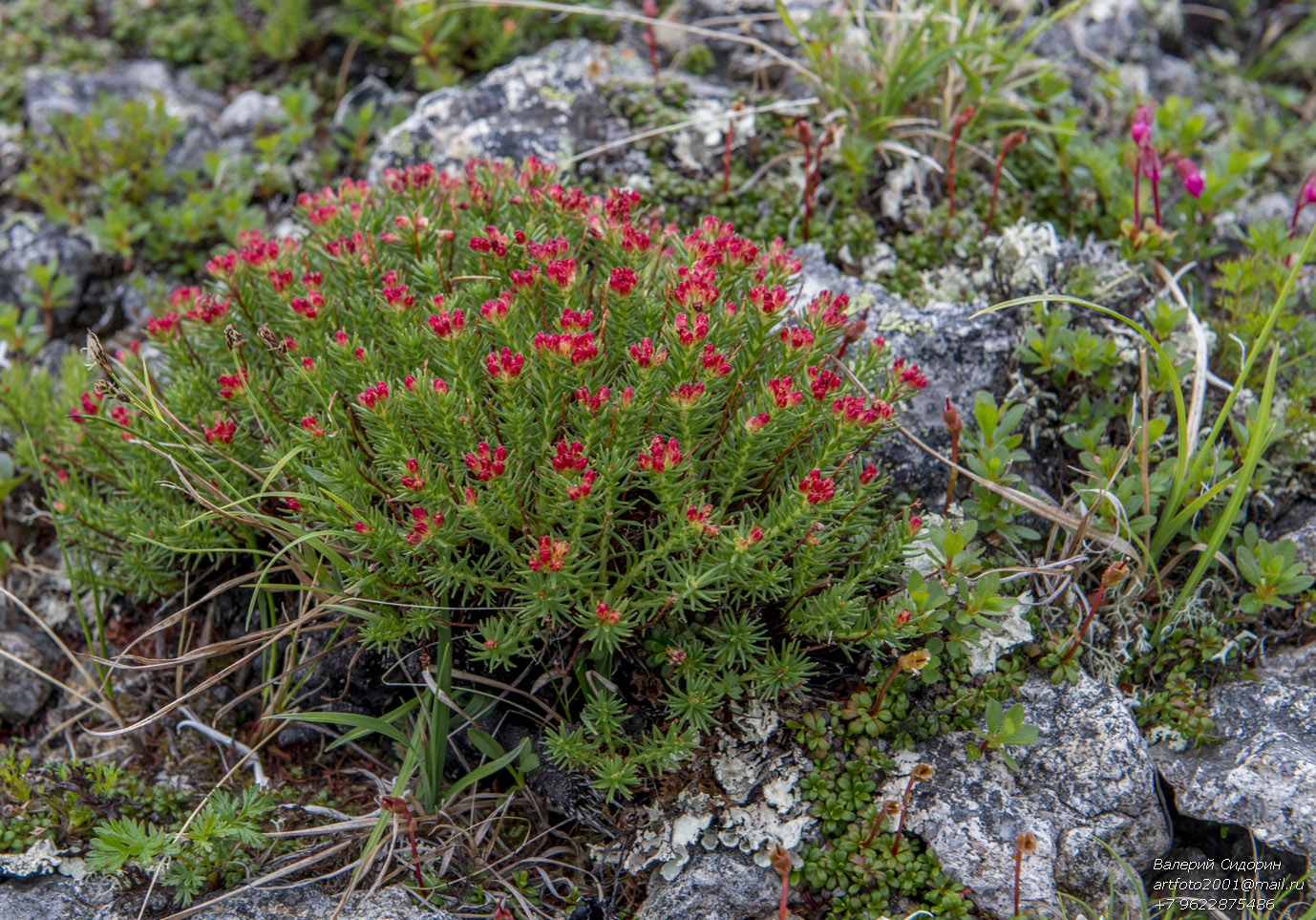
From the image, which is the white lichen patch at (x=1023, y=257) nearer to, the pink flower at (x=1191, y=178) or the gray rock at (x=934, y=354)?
the gray rock at (x=934, y=354)

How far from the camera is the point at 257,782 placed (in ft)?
12.0

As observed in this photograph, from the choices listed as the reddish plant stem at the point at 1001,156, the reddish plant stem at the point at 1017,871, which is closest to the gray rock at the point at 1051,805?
the reddish plant stem at the point at 1017,871

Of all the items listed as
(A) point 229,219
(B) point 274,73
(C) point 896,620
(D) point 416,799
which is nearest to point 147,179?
(A) point 229,219

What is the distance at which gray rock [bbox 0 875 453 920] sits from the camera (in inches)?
127

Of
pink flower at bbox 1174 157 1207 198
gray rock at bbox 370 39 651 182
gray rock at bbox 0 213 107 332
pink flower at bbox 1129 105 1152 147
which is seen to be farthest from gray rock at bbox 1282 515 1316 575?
gray rock at bbox 0 213 107 332

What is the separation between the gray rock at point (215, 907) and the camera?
127 inches

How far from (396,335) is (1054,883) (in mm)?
2912

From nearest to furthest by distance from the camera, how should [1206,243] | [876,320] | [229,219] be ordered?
[876,320] → [1206,243] → [229,219]

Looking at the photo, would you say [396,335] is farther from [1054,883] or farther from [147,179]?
[147,179]

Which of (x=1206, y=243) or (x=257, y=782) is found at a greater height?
(x=1206, y=243)

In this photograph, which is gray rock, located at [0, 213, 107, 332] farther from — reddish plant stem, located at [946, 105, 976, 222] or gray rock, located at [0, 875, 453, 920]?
reddish plant stem, located at [946, 105, 976, 222]

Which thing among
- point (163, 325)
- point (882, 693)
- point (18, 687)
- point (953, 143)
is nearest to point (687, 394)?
point (882, 693)

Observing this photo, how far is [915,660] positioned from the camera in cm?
327

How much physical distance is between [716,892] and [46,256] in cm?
504
